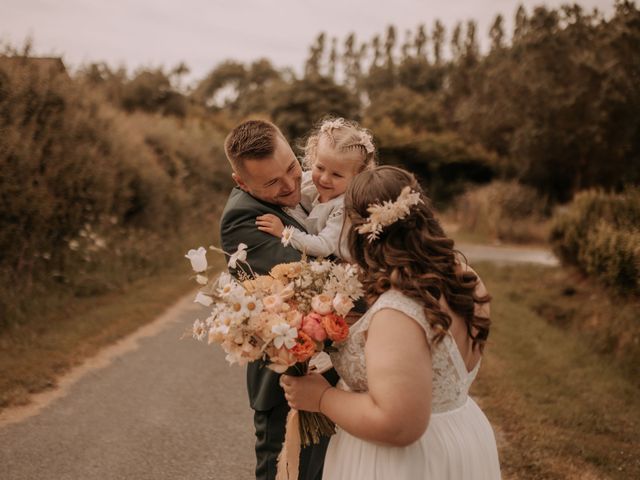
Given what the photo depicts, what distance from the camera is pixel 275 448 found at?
2.68 metres

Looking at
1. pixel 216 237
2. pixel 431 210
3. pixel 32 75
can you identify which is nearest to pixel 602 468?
pixel 431 210

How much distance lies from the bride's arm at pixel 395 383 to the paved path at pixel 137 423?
2875 mm

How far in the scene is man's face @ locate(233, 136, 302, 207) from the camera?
263 cm

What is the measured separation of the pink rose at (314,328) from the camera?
6.30 ft

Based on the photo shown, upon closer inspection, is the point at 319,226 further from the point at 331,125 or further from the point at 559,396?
the point at 559,396

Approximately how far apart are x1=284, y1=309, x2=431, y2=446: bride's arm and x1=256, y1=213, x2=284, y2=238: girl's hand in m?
0.87

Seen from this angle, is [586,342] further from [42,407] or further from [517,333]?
[42,407]

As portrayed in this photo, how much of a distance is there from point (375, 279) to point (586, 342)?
22.9 ft

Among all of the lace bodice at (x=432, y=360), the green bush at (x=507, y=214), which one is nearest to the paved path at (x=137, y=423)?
the lace bodice at (x=432, y=360)

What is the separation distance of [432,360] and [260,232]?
3.35 ft

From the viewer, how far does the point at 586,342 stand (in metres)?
7.85

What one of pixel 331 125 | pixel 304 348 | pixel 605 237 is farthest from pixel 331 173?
pixel 605 237

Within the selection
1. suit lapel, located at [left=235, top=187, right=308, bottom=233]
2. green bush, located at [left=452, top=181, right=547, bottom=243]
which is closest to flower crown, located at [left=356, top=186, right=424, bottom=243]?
suit lapel, located at [left=235, top=187, right=308, bottom=233]

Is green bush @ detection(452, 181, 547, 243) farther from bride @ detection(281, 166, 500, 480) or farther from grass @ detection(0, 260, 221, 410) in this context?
bride @ detection(281, 166, 500, 480)
